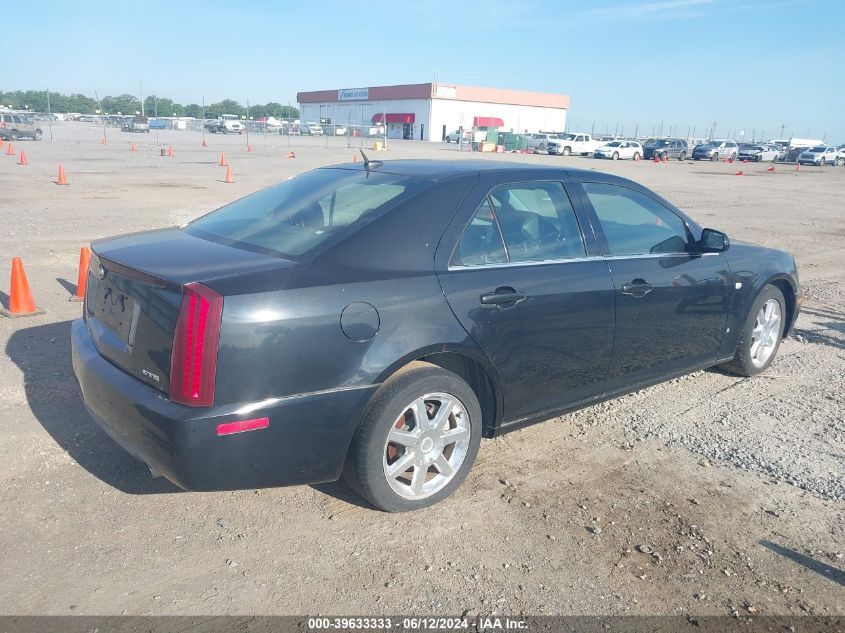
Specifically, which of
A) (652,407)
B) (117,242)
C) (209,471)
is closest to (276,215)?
(117,242)

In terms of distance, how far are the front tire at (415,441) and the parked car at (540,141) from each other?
169 ft

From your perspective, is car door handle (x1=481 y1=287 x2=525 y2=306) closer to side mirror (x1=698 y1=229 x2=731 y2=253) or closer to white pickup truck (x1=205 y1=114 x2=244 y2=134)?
side mirror (x1=698 y1=229 x2=731 y2=253)

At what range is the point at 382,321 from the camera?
3.16m

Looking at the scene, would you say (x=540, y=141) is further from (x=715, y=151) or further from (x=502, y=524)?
(x=502, y=524)

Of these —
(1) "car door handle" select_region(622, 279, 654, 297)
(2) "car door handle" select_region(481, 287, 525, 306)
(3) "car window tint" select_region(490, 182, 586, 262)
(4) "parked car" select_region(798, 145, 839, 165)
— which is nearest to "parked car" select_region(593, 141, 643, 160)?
(4) "parked car" select_region(798, 145, 839, 165)

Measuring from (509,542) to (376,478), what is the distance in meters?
0.70

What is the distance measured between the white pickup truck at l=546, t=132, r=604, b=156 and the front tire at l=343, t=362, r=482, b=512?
4972 centimetres

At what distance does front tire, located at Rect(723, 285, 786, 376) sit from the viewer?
17.2 ft

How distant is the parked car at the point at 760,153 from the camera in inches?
2194

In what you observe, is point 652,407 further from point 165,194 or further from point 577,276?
point 165,194

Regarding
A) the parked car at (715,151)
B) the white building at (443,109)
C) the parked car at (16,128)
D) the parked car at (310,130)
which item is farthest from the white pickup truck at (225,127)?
the parked car at (715,151)

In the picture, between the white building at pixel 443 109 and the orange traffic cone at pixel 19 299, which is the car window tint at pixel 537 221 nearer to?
the orange traffic cone at pixel 19 299

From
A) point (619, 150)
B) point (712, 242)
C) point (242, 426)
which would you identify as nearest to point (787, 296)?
point (712, 242)

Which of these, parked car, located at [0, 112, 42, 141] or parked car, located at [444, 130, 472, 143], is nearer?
parked car, located at [0, 112, 42, 141]
